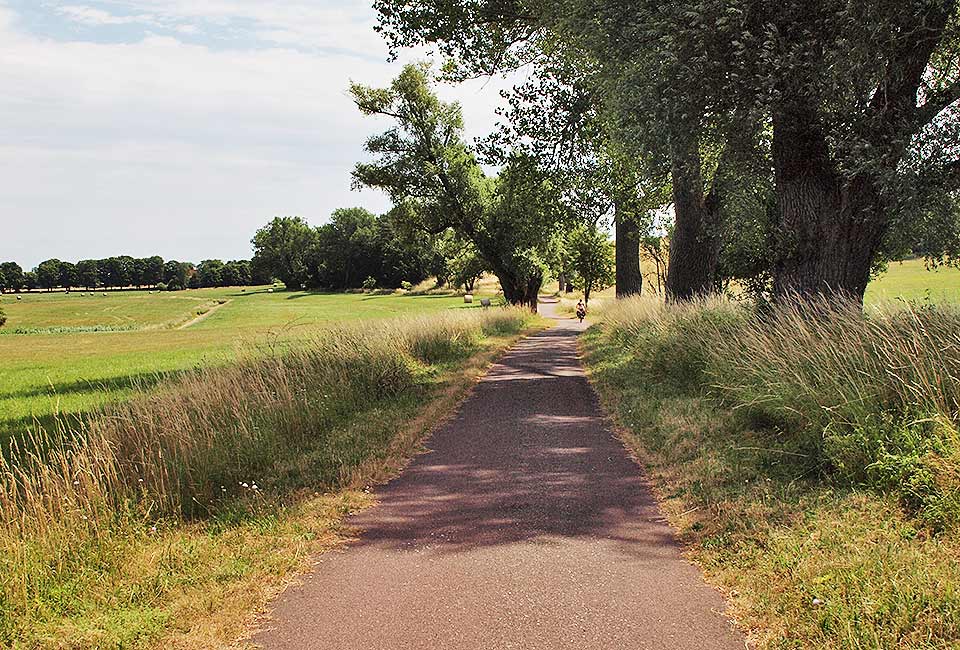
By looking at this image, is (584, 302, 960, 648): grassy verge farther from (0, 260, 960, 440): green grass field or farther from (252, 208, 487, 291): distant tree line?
(252, 208, 487, 291): distant tree line

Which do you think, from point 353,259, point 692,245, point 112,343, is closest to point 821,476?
point 692,245

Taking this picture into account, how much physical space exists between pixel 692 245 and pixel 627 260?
981 centimetres

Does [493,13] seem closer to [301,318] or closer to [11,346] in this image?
[11,346]

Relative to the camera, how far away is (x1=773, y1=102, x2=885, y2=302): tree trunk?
34.7 feet

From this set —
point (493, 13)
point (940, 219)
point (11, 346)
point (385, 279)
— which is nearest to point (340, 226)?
point (385, 279)

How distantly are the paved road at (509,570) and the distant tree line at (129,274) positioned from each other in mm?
127690

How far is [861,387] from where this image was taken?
648 centimetres

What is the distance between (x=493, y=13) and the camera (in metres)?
16.4

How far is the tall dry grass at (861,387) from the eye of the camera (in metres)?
5.19

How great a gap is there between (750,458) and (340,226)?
358 feet

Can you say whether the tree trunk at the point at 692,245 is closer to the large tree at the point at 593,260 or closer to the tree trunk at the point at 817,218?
the tree trunk at the point at 817,218

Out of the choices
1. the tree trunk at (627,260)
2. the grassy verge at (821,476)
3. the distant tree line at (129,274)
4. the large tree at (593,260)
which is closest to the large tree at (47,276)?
the distant tree line at (129,274)

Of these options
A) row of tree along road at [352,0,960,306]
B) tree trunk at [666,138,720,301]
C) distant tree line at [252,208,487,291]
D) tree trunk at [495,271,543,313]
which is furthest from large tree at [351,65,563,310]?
distant tree line at [252,208,487,291]

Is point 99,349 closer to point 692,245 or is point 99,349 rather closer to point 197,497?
point 692,245
